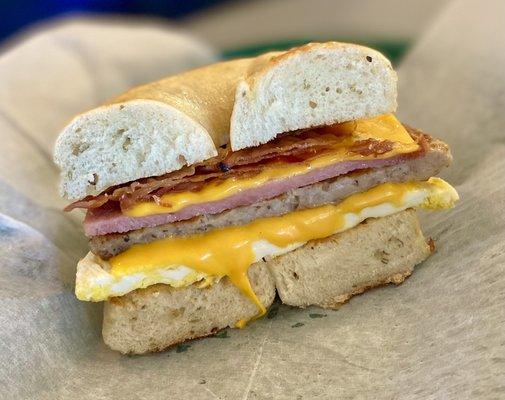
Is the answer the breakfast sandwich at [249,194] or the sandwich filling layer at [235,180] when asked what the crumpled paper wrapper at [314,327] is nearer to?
the breakfast sandwich at [249,194]

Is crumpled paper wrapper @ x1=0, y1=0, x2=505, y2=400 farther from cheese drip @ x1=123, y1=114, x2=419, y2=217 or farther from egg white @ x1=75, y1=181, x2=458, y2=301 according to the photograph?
cheese drip @ x1=123, y1=114, x2=419, y2=217

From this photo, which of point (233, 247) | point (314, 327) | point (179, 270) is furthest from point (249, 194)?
point (314, 327)

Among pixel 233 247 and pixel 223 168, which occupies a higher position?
pixel 223 168

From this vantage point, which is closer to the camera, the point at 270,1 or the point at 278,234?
the point at 278,234

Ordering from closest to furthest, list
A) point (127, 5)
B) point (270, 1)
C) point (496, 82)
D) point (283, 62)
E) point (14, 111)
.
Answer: point (283, 62) < point (496, 82) < point (14, 111) < point (127, 5) < point (270, 1)

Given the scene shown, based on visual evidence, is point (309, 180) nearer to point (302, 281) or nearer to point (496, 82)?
point (302, 281)

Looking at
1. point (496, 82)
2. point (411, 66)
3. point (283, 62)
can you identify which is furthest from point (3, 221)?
point (411, 66)

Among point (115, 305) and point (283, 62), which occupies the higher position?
point (283, 62)

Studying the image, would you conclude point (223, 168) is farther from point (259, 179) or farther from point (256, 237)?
point (256, 237)
